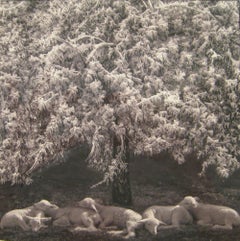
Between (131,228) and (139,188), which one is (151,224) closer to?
(131,228)

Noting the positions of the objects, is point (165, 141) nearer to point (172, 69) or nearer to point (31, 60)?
point (172, 69)

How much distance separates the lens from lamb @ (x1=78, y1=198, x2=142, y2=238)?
38.3 feet

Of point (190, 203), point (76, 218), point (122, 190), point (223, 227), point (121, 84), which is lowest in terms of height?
point (223, 227)

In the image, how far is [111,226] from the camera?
12.1 m

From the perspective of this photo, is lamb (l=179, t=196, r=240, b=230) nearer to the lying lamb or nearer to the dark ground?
the dark ground

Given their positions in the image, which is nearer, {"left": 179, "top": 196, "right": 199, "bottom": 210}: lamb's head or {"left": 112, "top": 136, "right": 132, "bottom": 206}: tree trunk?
{"left": 179, "top": 196, "right": 199, "bottom": 210}: lamb's head

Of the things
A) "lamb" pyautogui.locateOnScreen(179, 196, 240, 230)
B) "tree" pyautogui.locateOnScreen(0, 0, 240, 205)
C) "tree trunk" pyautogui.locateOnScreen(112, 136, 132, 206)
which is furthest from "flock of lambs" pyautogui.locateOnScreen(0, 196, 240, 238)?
"tree trunk" pyautogui.locateOnScreen(112, 136, 132, 206)

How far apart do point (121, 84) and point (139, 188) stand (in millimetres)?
4957

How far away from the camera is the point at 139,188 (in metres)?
15.6

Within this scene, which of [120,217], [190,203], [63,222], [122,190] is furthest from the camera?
[122,190]

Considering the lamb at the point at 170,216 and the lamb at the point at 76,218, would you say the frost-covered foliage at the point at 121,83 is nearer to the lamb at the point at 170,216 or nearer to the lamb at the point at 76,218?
the lamb at the point at 76,218

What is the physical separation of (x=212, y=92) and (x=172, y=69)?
3.91 ft

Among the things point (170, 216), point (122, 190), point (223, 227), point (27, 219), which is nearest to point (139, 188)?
point (122, 190)

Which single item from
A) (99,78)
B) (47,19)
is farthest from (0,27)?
(99,78)
